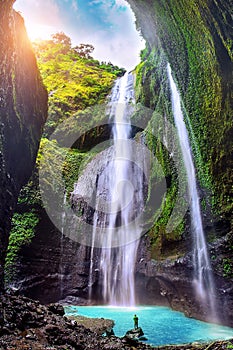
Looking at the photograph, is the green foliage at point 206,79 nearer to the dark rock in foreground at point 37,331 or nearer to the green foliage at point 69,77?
the dark rock in foreground at point 37,331

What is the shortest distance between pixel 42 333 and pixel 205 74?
9.16 metres

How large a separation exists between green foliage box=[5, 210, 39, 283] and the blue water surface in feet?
9.38

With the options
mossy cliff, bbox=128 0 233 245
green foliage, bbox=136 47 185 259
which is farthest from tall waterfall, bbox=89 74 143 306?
mossy cliff, bbox=128 0 233 245

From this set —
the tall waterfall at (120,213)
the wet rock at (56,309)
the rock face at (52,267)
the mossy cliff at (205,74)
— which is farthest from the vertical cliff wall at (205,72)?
the rock face at (52,267)

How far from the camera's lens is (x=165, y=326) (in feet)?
27.1

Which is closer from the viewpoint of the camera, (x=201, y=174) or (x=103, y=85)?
(x=201, y=174)

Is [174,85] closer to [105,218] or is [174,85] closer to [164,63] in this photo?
[164,63]

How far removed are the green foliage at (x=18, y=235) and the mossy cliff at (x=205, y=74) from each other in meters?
7.47

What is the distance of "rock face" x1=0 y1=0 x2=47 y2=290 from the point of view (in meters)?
6.50

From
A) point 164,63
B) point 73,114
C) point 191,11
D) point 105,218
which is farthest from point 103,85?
point 191,11

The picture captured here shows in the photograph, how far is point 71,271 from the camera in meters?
13.0

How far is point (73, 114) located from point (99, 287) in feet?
37.4

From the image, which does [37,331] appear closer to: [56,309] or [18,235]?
[56,309]

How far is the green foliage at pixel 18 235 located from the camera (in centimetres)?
1123
